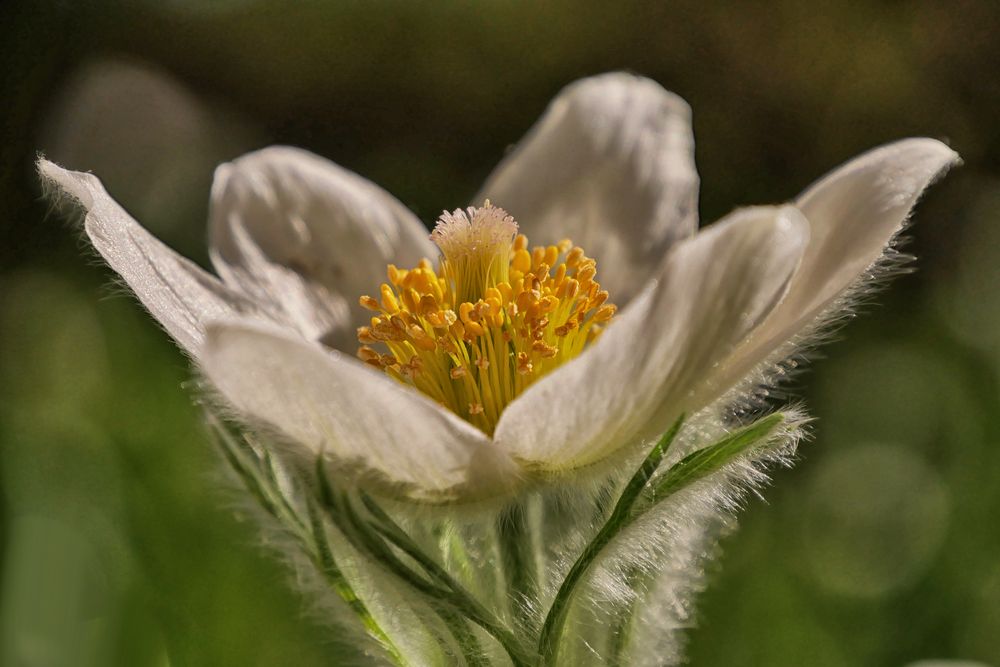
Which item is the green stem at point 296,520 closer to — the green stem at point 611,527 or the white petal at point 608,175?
the green stem at point 611,527

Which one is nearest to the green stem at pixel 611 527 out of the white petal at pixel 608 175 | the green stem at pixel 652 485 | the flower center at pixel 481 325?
the green stem at pixel 652 485

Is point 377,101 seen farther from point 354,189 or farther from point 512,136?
point 354,189

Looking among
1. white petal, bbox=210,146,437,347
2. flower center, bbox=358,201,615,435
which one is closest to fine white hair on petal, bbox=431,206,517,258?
flower center, bbox=358,201,615,435

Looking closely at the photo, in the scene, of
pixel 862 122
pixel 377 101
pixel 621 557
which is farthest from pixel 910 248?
pixel 621 557

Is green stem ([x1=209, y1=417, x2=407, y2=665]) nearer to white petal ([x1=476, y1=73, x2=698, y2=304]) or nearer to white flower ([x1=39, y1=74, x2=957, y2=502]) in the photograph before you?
white flower ([x1=39, y1=74, x2=957, y2=502])

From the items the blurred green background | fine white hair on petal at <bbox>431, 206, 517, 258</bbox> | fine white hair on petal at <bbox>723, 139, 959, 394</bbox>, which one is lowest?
the blurred green background

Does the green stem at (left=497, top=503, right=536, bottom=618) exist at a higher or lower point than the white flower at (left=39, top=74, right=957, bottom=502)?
lower
